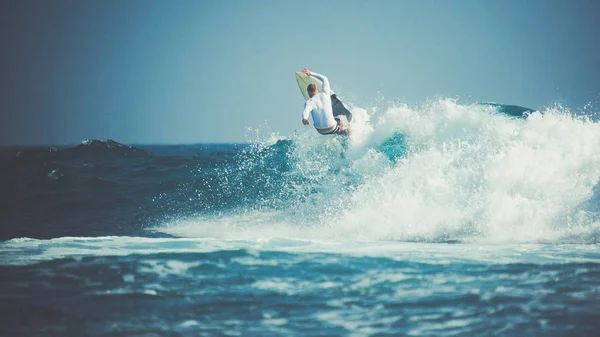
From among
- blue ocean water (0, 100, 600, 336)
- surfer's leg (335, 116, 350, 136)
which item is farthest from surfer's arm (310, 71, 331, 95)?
blue ocean water (0, 100, 600, 336)

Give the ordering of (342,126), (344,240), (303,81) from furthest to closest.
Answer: (303,81) → (342,126) → (344,240)

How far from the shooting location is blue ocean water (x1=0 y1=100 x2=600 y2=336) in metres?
4.63

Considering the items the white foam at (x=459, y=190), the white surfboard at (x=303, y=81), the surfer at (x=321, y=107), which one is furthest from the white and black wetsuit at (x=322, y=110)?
the white surfboard at (x=303, y=81)

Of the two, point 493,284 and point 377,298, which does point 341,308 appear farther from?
point 493,284

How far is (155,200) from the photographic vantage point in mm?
14164

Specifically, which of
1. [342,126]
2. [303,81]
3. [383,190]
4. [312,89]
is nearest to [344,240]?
[383,190]

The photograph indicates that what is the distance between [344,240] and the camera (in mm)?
8320

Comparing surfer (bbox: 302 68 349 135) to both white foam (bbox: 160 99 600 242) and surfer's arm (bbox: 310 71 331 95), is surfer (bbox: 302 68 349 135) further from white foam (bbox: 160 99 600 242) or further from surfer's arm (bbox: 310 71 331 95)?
white foam (bbox: 160 99 600 242)

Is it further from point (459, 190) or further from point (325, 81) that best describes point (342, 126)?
point (459, 190)

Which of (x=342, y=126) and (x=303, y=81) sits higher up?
(x=303, y=81)

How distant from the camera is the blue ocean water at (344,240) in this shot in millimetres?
4633

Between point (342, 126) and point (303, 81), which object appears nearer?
point (342, 126)

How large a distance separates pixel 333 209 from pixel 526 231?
375 centimetres

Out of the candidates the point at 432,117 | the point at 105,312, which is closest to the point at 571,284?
the point at 105,312
